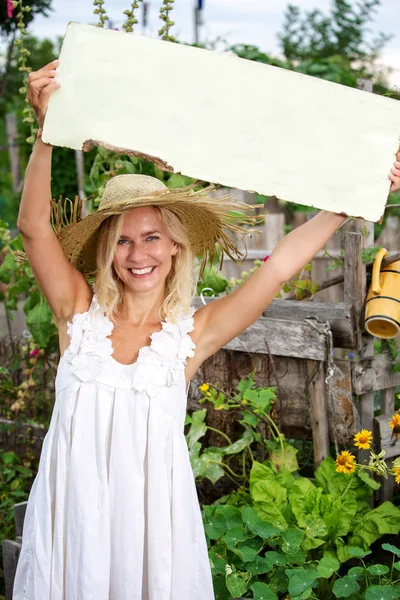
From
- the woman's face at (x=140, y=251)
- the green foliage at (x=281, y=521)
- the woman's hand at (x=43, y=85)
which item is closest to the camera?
the woman's hand at (x=43, y=85)

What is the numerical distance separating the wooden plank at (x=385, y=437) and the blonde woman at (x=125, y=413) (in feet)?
3.18

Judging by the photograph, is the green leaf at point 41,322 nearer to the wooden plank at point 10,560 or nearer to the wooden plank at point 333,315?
the wooden plank at point 10,560

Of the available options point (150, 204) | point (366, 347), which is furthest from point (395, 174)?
point (366, 347)

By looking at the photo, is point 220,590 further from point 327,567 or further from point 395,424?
point 395,424

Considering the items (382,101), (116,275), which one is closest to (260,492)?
(116,275)

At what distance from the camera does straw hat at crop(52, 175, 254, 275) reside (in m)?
2.07

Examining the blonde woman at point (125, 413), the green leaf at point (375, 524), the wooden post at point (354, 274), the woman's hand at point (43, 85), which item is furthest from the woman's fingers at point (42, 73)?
the green leaf at point (375, 524)

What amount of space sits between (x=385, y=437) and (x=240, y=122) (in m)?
1.55

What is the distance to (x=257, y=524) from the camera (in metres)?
2.58

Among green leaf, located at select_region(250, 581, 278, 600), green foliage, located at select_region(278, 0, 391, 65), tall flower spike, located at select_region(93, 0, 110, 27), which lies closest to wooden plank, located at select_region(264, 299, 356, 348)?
green leaf, located at select_region(250, 581, 278, 600)

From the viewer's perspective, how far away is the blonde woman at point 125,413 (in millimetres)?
2055

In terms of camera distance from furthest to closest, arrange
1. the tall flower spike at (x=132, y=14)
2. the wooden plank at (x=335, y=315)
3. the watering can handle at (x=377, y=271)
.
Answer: the tall flower spike at (x=132, y=14), the wooden plank at (x=335, y=315), the watering can handle at (x=377, y=271)

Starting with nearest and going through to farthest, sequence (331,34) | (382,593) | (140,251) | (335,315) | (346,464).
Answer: (140,251)
(382,593)
(346,464)
(335,315)
(331,34)

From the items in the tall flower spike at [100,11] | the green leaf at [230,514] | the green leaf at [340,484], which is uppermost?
the tall flower spike at [100,11]
